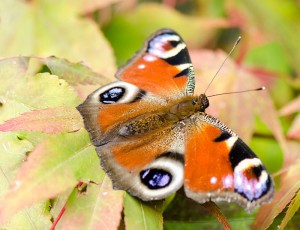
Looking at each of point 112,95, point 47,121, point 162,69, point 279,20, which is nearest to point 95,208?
point 47,121

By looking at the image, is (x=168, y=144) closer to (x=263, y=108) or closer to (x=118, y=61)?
(x=263, y=108)

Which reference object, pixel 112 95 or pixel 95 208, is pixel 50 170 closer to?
pixel 95 208

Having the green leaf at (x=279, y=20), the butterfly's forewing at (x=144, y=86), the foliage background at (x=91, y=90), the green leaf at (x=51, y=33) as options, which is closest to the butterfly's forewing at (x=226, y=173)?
the foliage background at (x=91, y=90)

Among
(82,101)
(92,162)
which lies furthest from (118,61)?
(92,162)

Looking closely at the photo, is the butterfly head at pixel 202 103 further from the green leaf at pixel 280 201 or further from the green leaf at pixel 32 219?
the green leaf at pixel 32 219

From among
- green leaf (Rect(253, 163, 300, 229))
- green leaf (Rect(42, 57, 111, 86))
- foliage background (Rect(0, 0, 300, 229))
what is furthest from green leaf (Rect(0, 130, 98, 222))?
green leaf (Rect(253, 163, 300, 229))
